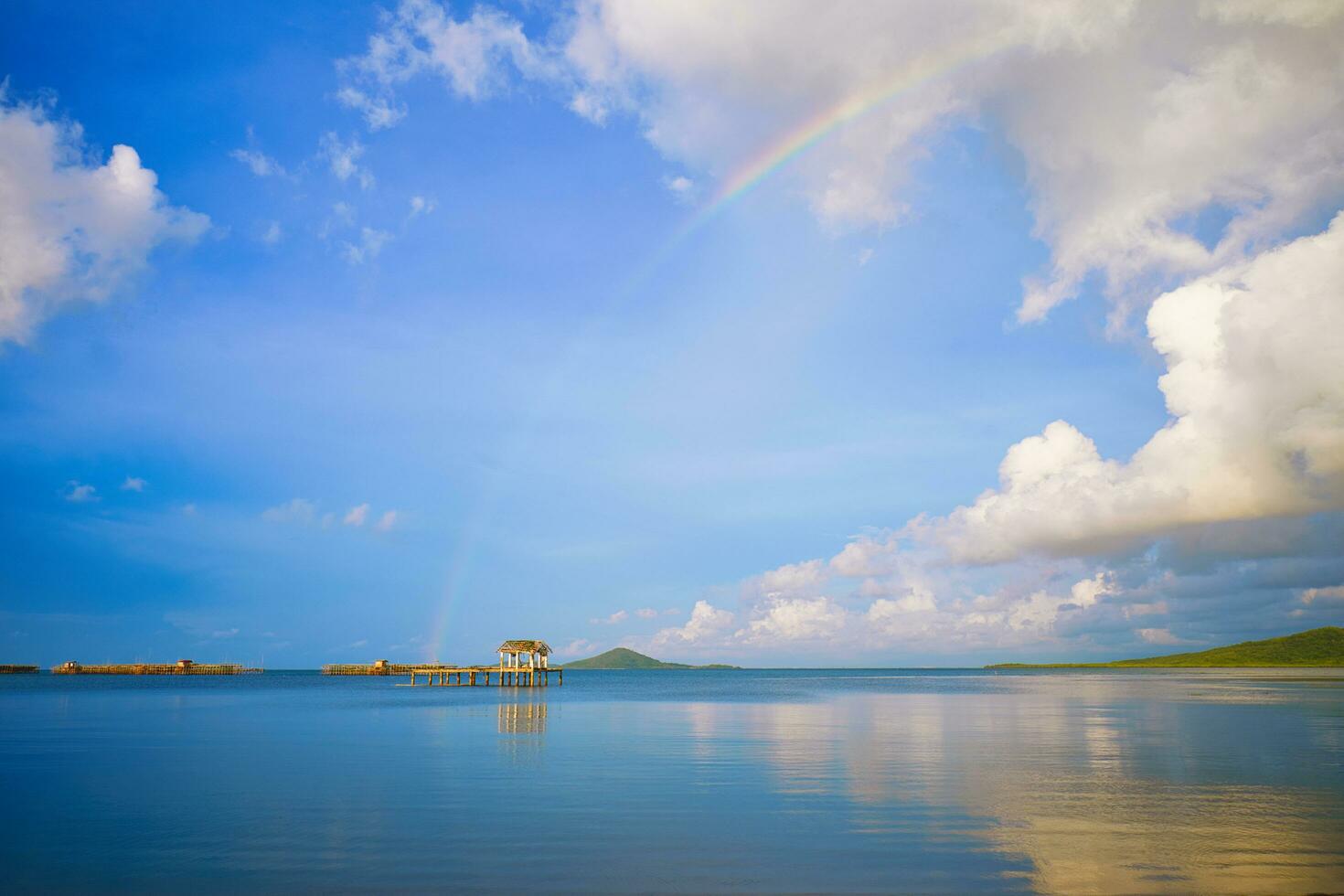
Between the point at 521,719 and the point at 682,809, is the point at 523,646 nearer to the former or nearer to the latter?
the point at 521,719

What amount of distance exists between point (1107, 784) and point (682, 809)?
1288 centimetres

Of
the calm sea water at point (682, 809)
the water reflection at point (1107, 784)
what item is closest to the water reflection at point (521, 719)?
the calm sea water at point (682, 809)

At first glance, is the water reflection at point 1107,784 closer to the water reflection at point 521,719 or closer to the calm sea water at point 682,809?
the calm sea water at point 682,809

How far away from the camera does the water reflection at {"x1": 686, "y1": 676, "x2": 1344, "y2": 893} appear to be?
626 inches

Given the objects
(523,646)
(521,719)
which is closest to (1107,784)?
(521,719)

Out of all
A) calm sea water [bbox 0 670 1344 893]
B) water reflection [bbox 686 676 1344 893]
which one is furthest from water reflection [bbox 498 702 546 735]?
water reflection [bbox 686 676 1344 893]

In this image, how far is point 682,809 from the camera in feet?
70.7

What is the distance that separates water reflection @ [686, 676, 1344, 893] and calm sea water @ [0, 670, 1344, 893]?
11 centimetres

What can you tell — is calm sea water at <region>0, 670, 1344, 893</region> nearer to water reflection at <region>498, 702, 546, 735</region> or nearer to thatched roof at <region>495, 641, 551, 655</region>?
water reflection at <region>498, 702, 546, 735</region>

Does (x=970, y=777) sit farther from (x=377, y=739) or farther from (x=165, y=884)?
(x=377, y=739)

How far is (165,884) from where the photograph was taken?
15.5 m

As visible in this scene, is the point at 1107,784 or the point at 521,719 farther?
the point at 521,719

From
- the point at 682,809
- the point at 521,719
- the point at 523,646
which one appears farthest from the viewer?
the point at 523,646

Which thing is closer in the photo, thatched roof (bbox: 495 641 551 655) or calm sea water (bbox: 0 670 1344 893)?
calm sea water (bbox: 0 670 1344 893)
